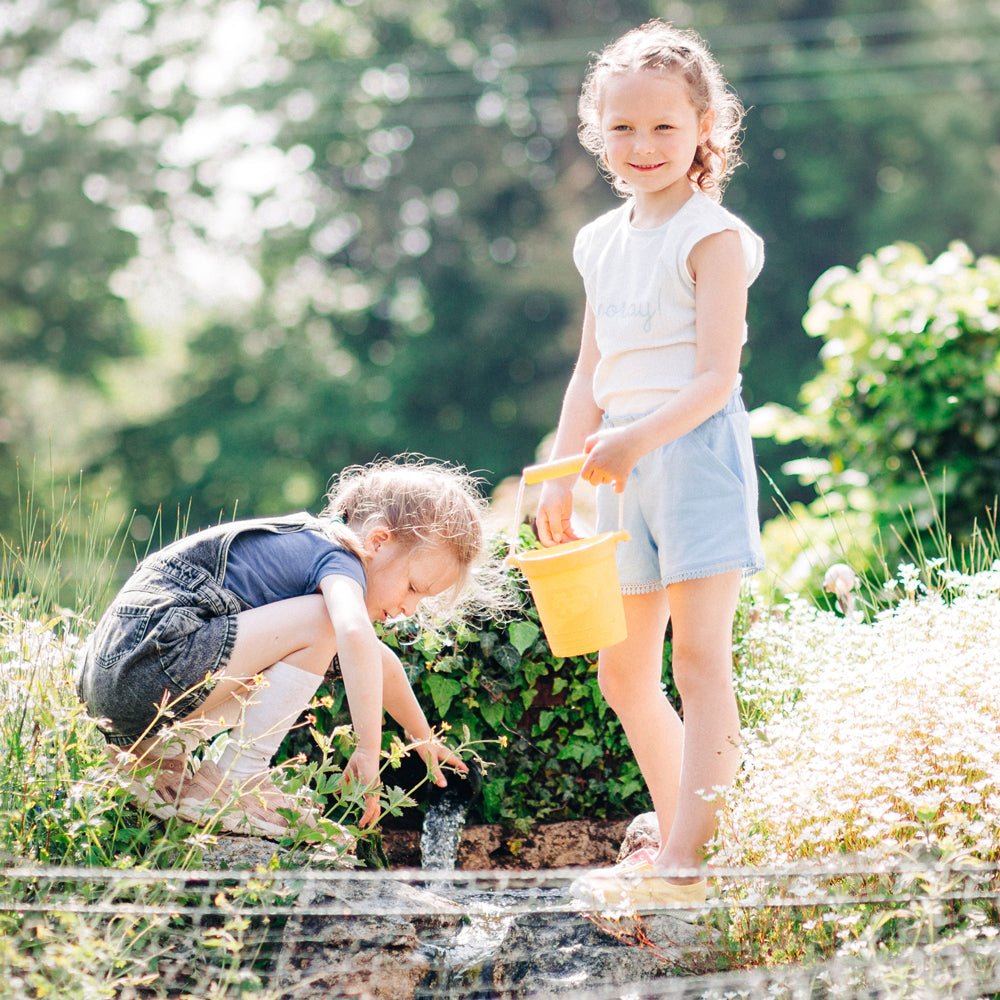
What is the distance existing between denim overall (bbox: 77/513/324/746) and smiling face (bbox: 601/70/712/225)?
45.2 inches

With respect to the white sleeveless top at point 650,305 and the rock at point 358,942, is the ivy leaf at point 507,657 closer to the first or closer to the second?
the white sleeveless top at point 650,305

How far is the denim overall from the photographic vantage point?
2648 millimetres

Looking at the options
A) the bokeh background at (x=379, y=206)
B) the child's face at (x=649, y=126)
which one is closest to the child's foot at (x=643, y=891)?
the child's face at (x=649, y=126)

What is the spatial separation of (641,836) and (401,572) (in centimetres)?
82

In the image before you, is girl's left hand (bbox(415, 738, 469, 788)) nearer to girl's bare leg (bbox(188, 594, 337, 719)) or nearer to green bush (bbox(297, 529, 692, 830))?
girl's bare leg (bbox(188, 594, 337, 719))

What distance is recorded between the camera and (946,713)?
2.57 meters

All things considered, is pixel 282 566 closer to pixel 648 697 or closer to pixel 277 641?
pixel 277 641

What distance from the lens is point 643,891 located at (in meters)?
2.58

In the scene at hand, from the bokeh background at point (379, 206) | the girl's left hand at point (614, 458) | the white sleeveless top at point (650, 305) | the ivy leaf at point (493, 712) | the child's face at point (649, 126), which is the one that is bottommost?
the ivy leaf at point (493, 712)

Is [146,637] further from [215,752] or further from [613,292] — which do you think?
[613,292]

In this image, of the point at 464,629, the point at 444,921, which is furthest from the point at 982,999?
the point at 464,629

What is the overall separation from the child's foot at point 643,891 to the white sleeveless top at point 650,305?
0.90 metres

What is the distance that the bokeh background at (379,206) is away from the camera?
1672cm

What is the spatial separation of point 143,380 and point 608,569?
18690 millimetres
